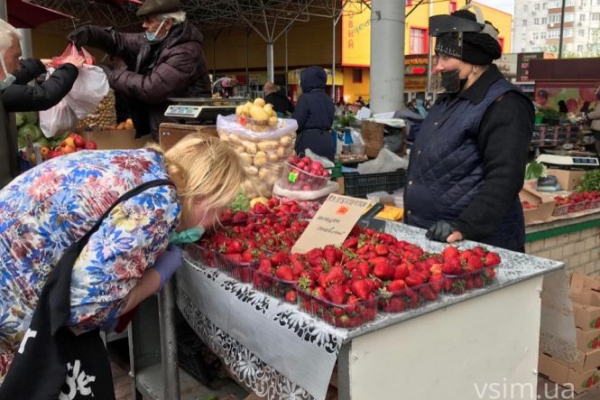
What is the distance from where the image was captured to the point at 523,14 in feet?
183

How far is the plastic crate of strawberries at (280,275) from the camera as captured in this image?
166cm

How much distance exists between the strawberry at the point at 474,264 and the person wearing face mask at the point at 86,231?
2.89 feet

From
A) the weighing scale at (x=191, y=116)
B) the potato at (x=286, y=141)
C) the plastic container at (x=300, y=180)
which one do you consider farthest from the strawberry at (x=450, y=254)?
the weighing scale at (x=191, y=116)

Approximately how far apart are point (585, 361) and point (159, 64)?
3.05 meters

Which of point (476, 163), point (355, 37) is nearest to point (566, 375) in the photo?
point (476, 163)

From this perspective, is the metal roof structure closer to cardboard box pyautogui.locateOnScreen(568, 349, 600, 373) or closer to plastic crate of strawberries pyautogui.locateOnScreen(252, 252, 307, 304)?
cardboard box pyautogui.locateOnScreen(568, 349, 600, 373)

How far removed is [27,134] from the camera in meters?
4.17

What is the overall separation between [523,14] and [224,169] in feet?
201

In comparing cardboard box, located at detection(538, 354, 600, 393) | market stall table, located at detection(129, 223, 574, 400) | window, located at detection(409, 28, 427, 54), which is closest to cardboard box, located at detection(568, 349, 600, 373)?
cardboard box, located at detection(538, 354, 600, 393)

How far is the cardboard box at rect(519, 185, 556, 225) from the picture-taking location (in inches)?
144

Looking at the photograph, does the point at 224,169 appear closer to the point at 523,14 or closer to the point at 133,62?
the point at 133,62

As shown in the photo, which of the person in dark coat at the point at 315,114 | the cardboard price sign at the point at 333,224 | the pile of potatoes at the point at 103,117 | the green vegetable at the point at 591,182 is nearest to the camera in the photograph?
the cardboard price sign at the point at 333,224

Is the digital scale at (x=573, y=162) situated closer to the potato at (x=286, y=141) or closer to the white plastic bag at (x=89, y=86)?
the potato at (x=286, y=141)

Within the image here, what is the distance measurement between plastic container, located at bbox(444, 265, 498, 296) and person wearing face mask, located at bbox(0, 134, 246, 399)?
819 mm
